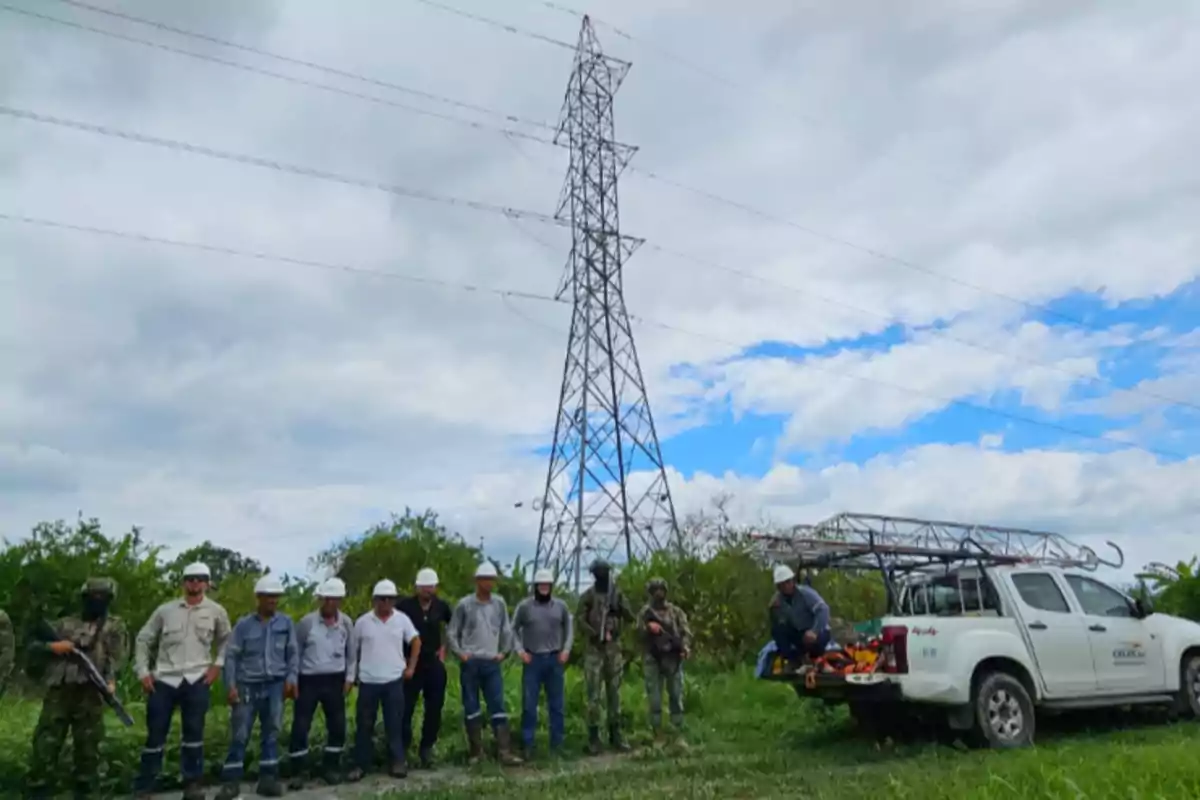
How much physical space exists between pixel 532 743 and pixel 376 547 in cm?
1263

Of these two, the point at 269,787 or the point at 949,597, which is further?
the point at 949,597

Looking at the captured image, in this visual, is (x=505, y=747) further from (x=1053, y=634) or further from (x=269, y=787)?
(x=1053, y=634)

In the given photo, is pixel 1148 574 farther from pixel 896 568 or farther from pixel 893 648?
pixel 893 648

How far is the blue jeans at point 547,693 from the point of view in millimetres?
10422

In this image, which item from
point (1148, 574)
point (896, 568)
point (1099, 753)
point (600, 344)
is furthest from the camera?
point (600, 344)

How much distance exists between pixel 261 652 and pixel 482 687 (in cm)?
230

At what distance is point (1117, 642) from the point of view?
11031 mm

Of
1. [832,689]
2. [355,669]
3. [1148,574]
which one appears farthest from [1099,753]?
[1148,574]

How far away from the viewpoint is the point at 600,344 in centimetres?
2212

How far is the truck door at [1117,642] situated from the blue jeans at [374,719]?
23.5 ft

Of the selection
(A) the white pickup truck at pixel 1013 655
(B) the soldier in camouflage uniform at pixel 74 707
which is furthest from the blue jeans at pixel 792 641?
(B) the soldier in camouflage uniform at pixel 74 707

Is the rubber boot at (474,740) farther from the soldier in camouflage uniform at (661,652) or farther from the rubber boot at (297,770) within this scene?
the soldier in camouflage uniform at (661,652)

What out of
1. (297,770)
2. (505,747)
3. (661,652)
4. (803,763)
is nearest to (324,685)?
(297,770)

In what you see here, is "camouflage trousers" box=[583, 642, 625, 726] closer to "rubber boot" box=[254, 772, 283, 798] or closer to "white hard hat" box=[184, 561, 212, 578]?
"rubber boot" box=[254, 772, 283, 798]
